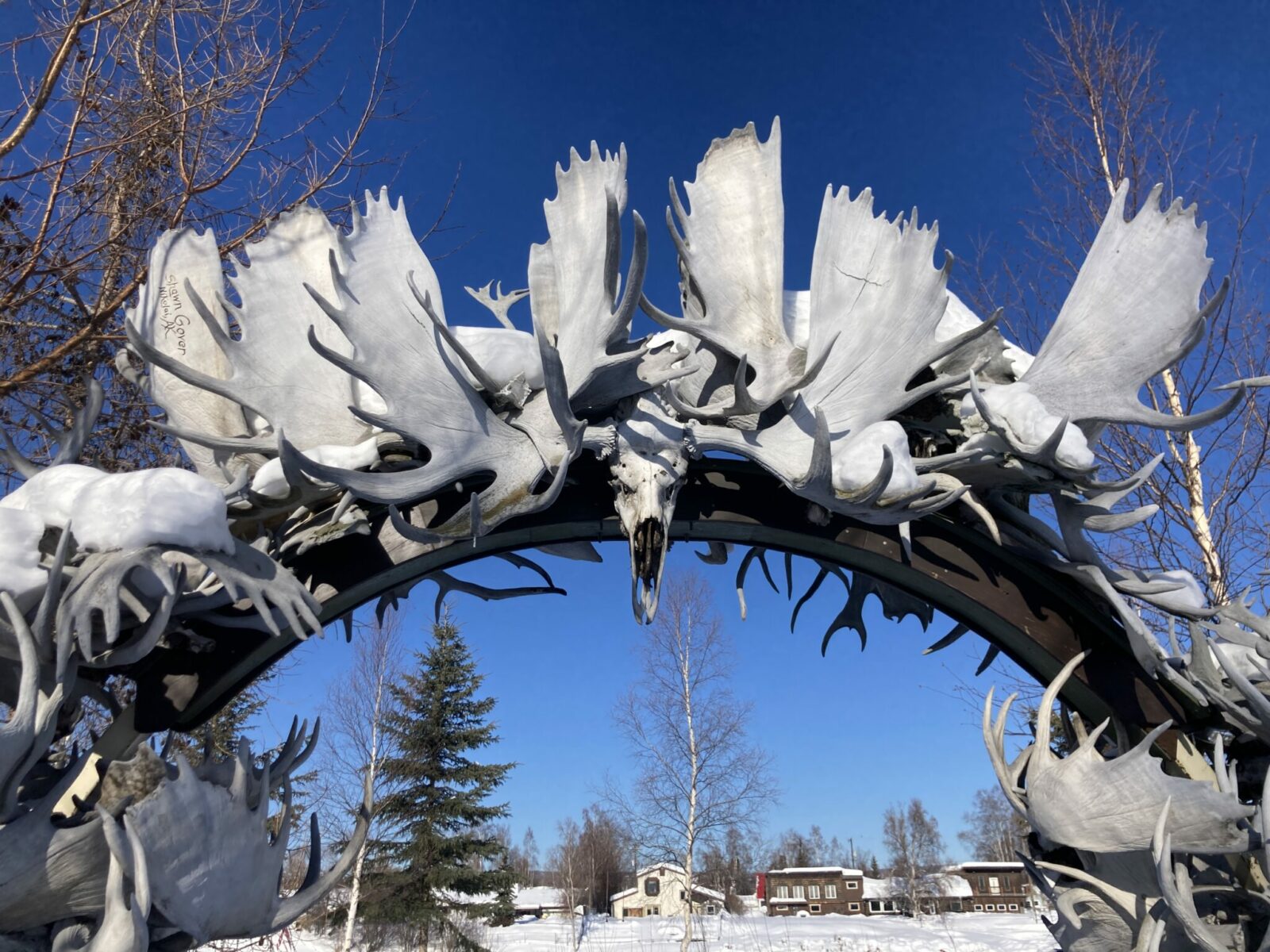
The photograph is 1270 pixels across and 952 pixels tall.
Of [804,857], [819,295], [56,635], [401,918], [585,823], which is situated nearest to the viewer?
[56,635]

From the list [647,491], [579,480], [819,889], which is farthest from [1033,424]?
[819,889]

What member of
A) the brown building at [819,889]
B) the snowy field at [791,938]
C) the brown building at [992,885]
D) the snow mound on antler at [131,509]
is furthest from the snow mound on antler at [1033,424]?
the brown building at [992,885]

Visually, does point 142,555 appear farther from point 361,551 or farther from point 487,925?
point 487,925

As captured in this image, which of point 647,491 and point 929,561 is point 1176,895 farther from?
point 647,491

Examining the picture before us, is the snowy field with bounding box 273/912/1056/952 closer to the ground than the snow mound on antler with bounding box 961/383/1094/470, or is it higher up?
closer to the ground

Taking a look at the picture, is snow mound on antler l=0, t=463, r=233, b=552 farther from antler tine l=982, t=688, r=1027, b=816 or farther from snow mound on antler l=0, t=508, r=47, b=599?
antler tine l=982, t=688, r=1027, b=816

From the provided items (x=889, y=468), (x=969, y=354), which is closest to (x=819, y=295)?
(x=969, y=354)

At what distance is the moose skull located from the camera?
350 centimetres

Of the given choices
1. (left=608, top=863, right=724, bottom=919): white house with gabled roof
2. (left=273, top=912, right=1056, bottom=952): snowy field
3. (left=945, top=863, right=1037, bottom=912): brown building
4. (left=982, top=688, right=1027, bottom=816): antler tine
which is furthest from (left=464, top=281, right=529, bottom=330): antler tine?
(left=945, top=863, right=1037, bottom=912): brown building

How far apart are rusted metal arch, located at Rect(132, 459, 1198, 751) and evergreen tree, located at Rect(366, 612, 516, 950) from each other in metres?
13.5

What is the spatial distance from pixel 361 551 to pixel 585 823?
3884 centimetres

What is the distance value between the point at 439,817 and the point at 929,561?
1723 cm

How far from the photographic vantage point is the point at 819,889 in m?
42.0

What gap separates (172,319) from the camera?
372 cm
